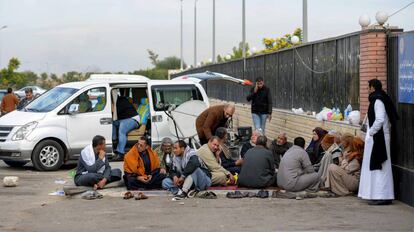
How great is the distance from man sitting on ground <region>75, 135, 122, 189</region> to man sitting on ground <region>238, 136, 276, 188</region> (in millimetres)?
2362

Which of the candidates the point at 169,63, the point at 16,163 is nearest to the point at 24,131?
the point at 16,163

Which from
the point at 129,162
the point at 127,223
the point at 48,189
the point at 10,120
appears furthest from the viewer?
the point at 10,120

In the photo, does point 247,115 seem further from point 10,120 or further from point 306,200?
point 306,200

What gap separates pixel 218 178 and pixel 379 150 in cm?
292

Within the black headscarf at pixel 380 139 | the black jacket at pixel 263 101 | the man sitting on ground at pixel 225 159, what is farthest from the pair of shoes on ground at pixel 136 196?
the black jacket at pixel 263 101

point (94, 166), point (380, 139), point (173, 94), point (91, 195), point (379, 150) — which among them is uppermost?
point (173, 94)

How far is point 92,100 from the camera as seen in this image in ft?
59.6

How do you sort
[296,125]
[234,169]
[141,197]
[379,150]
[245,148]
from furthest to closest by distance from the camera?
[296,125] → [245,148] → [234,169] → [141,197] → [379,150]

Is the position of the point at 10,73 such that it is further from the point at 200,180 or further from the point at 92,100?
the point at 200,180

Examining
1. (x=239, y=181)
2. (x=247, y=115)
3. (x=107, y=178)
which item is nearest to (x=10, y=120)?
(x=107, y=178)

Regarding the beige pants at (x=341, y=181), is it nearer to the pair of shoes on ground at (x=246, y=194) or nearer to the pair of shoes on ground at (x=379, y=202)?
the pair of shoes on ground at (x=379, y=202)

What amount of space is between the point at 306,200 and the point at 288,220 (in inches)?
77.1

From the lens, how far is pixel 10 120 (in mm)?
17859

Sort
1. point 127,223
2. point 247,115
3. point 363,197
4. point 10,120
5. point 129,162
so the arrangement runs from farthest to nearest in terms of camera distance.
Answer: point 247,115 < point 10,120 < point 129,162 < point 363,197 < point 127,223
